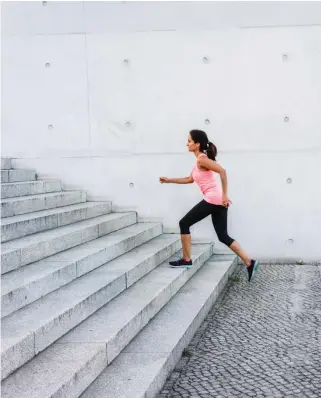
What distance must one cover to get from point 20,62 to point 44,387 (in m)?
6.56

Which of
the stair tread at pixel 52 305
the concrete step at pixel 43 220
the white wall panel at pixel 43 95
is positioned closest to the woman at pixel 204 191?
the concrete step at pixel 43 220

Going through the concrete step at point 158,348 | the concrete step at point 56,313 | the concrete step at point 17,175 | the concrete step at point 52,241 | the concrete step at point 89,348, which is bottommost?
the concrete step at point 158,348

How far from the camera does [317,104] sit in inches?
356

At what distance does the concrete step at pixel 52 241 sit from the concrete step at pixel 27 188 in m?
0.74

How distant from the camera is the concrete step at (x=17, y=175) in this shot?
25.9 ft

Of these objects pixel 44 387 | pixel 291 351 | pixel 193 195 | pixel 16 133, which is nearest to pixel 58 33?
pixel 16 133

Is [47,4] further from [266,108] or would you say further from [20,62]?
[266,108]

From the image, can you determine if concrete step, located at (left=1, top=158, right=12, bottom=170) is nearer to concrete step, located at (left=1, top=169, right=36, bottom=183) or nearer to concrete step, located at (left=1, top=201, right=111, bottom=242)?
concrete step, located at (left=1, top=169, right=36, bottom=183)

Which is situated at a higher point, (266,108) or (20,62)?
(20,62)

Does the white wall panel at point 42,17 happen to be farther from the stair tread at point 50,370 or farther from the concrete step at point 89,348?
the stair tread at point 50,370

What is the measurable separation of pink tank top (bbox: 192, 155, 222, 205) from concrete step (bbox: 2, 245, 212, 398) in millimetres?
1339

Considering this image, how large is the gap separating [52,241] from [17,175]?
2.47 metres

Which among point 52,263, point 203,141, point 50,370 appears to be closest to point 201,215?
point 203,141

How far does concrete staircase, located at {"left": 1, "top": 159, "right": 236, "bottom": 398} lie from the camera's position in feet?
13.1
